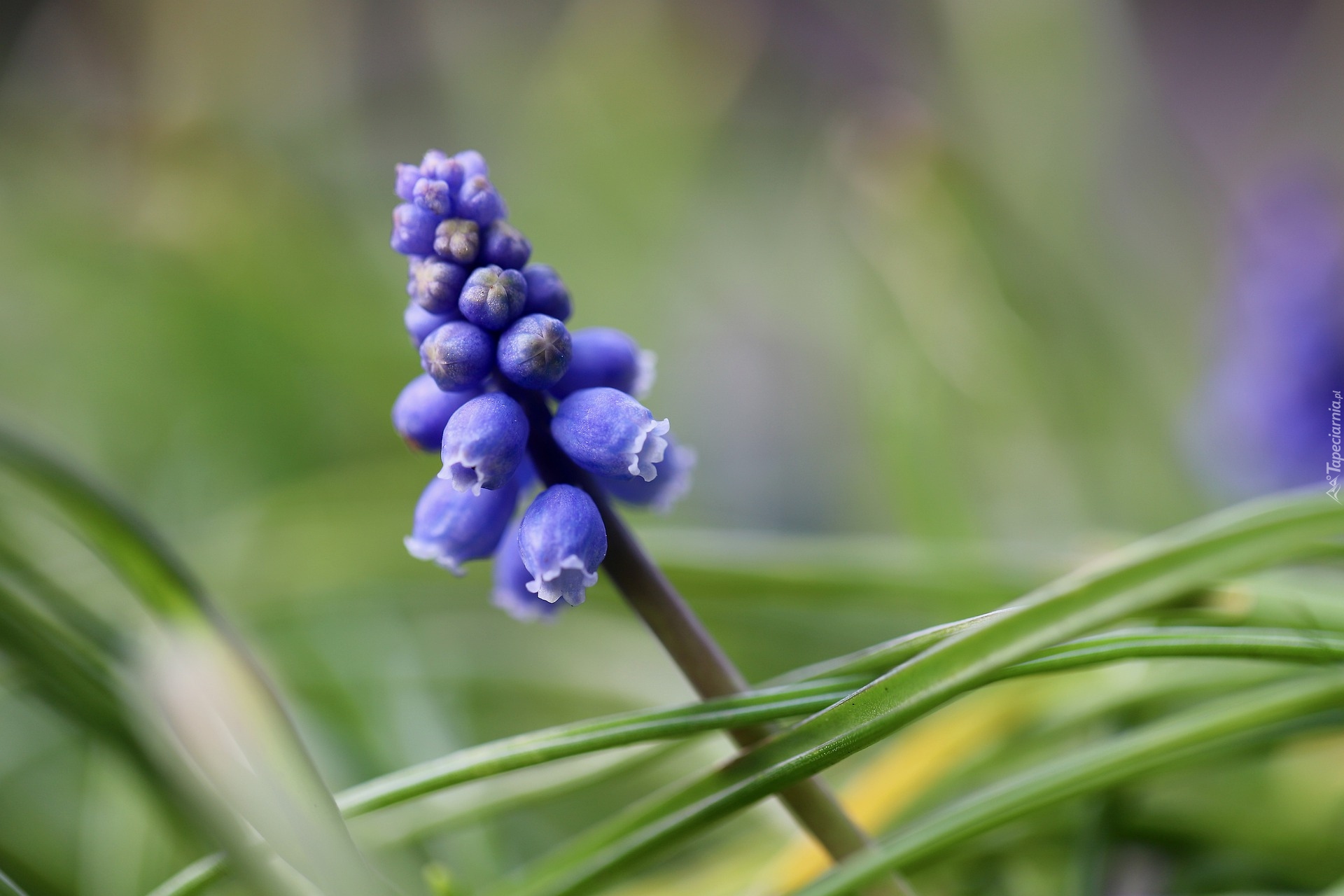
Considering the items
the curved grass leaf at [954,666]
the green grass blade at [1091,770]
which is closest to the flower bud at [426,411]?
the curved grass leaf at [954,666]

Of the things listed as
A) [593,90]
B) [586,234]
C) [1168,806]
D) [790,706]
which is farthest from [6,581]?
[593,90]

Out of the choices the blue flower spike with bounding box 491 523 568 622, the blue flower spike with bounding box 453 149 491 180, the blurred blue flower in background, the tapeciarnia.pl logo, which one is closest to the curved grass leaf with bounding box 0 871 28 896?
the blue flower spike with bounding box 491 523 568 622

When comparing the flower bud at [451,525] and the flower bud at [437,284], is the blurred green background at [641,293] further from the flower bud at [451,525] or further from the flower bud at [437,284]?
the flower bud at [437,284]

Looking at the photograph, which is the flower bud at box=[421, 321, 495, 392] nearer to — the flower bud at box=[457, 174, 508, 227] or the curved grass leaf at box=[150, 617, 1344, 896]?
the flower bud at box=[457, 174, 508, 227]

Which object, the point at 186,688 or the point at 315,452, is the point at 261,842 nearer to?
the point at 186,688

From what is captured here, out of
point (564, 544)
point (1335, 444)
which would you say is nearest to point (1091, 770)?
point (564, 544)

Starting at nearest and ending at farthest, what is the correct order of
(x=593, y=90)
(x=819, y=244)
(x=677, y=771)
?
1. (x=677, y=771)
2. (x=819, y=244)
3. (x=593, y=90)

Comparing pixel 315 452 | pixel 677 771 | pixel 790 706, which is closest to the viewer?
pixel 790 706
